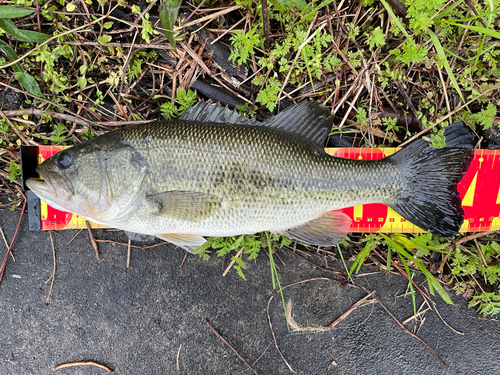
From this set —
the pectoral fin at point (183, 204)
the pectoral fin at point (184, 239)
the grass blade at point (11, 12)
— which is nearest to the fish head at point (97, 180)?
the pectoral fin at point (183, 204)

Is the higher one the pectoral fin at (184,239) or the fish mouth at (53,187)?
the fish mouth at (53,187)

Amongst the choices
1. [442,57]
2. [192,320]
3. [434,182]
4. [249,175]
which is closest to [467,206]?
[434,182]

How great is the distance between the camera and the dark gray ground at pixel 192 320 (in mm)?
2770

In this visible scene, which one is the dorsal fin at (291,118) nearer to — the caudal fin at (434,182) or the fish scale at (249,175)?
the fish scale at (249,175)

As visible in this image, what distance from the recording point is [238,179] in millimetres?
2121

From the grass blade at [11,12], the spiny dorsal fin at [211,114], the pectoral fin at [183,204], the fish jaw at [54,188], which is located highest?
the grass blade at [11,12]

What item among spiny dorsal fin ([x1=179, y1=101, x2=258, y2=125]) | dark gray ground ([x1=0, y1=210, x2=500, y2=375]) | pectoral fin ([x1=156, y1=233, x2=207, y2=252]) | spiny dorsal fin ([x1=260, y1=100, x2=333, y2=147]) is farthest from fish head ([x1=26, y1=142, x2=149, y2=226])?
spiny dorsal fin ([x1=260, y1=100, x2=333, y2=147])

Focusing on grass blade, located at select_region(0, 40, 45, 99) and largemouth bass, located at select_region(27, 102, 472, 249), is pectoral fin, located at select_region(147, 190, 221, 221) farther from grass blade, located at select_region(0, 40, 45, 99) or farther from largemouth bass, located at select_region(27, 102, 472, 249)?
grass blade, located at select_region(0, 40, 45, 99)

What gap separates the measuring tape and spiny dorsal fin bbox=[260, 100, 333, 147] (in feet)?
0.95

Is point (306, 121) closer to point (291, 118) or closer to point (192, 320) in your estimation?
point (291, 118)

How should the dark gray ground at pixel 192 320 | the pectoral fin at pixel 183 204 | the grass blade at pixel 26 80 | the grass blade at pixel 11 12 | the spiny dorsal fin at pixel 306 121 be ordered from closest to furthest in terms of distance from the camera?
the pectoral fin at pixel 183 204 < the grass blade at pixel 11 12 < the spiny dorsal fin at pixel 306 121 < the grass blade at pixel 26 80 < the dark gray ground at pixel 192 320

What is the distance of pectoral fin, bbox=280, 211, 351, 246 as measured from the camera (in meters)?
2.38

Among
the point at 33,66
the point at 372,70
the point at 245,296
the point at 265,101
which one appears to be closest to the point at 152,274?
the point at 245,296

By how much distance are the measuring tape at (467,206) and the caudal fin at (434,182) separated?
286 millimetres
